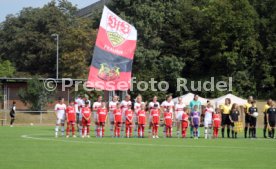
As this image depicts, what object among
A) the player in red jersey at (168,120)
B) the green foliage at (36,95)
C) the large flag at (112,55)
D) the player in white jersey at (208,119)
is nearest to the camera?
the large flag at (112,55)

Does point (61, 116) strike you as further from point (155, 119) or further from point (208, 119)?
point (208, 119)

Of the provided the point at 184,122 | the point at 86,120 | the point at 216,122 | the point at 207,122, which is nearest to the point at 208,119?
the point at 207,122

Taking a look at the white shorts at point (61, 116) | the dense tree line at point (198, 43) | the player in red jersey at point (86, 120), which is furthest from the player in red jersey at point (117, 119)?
the dense tree line at point (198, 43)

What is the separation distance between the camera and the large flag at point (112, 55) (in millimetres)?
29625

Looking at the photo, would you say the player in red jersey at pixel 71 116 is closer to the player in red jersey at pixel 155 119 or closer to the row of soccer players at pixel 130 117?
the row of soccer players at pixel 130 117

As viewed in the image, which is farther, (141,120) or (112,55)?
(141,120)

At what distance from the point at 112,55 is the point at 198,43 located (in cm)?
4364

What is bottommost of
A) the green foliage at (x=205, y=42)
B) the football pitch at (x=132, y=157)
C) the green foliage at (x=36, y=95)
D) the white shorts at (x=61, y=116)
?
the football pitch at (x=132, y=157)

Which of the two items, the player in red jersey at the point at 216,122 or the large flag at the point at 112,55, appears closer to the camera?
the large flag at the point at 112,55

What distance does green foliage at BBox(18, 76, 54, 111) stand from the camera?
2282 inches

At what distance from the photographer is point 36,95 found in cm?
5806

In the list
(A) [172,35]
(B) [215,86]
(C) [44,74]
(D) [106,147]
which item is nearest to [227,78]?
(B) [215,86]

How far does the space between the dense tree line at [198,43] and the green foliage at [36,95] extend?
36.9ft

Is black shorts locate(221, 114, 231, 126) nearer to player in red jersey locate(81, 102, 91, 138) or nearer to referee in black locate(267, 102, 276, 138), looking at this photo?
referee in black locate(267, 102, 276, 138)
